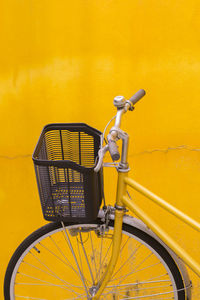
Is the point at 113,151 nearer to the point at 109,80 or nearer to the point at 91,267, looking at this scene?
the point at 109,80

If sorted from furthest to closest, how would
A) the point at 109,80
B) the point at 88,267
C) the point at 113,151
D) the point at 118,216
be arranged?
the point at 88,267 < the point at 109,80 < the point at 118,216 < the point at 113,151

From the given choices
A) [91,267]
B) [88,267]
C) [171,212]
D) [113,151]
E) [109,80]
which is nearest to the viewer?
[113,151]

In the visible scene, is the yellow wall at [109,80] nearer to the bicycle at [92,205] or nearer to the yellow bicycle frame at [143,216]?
the bicycle at [92,205]

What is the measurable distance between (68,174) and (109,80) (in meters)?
0.87

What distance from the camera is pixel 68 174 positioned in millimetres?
1396

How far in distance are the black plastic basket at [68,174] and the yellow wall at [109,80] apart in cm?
46

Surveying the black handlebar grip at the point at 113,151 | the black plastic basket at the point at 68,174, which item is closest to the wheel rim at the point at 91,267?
the black plastic basket at the point at 68,174

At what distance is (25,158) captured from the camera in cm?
224

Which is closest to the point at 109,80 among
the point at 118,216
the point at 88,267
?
the point at 118,216

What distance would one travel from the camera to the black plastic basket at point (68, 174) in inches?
55.1

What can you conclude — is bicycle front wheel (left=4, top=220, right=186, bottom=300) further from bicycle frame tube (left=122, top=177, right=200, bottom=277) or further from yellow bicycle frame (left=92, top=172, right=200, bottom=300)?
bicycle frame tube (left=122, top=177, right=200, bottom=277)

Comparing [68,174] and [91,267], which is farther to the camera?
[91,267]

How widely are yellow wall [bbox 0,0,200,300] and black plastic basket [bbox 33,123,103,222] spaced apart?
0.46m

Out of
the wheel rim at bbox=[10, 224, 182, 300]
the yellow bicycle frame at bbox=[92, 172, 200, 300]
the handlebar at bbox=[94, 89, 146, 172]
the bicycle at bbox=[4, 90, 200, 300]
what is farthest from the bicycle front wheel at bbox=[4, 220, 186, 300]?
the handlebar at bbox=[94, 89, 146, 172]
